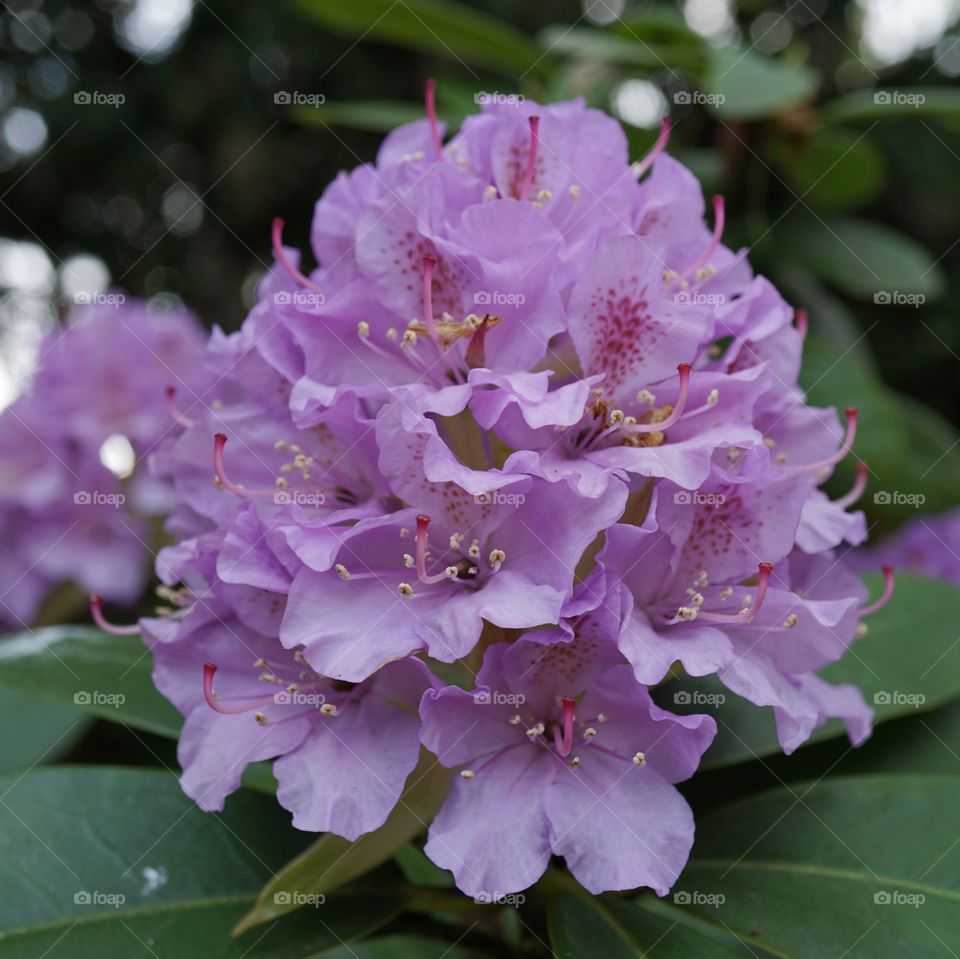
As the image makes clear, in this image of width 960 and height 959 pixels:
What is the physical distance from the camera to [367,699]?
97cm

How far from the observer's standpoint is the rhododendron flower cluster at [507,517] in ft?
2.96

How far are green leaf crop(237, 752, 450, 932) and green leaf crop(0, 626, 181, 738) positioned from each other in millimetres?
235

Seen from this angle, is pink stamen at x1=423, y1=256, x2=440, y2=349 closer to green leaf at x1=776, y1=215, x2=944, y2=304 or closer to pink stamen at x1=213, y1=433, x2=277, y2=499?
pink stamen at x1=213, y1=433, x2=277, y2=499

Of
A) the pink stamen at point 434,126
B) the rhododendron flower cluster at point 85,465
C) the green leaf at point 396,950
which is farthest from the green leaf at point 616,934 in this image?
the rhododendron flower cluster at point 85,465

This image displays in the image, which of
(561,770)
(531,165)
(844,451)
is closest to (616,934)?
(561,770)

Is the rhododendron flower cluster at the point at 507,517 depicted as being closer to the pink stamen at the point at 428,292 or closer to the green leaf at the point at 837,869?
the pink stamen at the point at 428,292

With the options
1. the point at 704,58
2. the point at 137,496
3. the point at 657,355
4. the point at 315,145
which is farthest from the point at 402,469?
the point at 315,145

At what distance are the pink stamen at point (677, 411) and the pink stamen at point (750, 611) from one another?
152 millimetres

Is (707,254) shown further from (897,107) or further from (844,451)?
(897,107)

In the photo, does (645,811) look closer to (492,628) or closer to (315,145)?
(492,628)

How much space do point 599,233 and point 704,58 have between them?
42.8 inches

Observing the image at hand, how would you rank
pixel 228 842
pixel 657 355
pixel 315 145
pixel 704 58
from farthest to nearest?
pixel 315 145 < pixel 704 58 < pixel 228 842 < pixel 657 355

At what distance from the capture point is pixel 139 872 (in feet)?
3.56

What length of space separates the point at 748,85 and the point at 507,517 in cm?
115
